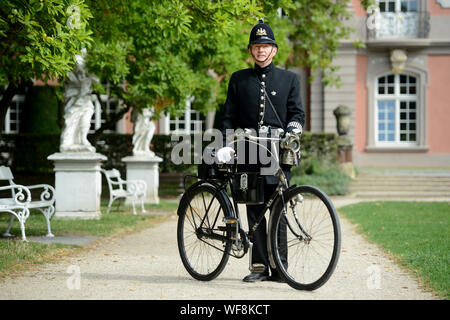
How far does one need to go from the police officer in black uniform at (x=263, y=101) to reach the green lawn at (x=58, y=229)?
2.24m

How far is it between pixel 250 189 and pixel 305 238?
2.15 ft

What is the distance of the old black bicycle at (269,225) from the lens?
16.9ft

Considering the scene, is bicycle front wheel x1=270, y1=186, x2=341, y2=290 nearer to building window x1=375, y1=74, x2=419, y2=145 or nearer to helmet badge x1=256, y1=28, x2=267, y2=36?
helmet badge x1=256, y1=28, x2=267, y2=36

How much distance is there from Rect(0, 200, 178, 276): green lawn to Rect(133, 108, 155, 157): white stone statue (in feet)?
4.19

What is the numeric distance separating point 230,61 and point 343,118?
6982 mm

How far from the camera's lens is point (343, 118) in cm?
2141

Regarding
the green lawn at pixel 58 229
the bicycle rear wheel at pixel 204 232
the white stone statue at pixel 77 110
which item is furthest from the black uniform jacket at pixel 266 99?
the white stone statue at pixel 77 110

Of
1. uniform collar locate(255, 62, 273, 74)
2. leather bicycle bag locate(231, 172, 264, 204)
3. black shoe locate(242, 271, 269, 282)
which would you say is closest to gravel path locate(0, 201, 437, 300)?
black shoe locate(242, 271, 269, 282)

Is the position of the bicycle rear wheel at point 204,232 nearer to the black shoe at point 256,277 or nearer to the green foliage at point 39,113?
the black shoe at point 256,277

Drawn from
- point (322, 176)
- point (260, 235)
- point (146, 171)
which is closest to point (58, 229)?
point (260, 235)

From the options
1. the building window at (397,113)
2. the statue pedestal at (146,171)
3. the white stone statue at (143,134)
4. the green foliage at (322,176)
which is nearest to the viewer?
the statue pedestal at (146,171)

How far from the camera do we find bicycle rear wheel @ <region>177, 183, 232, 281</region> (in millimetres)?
5727

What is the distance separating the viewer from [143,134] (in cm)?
1598
